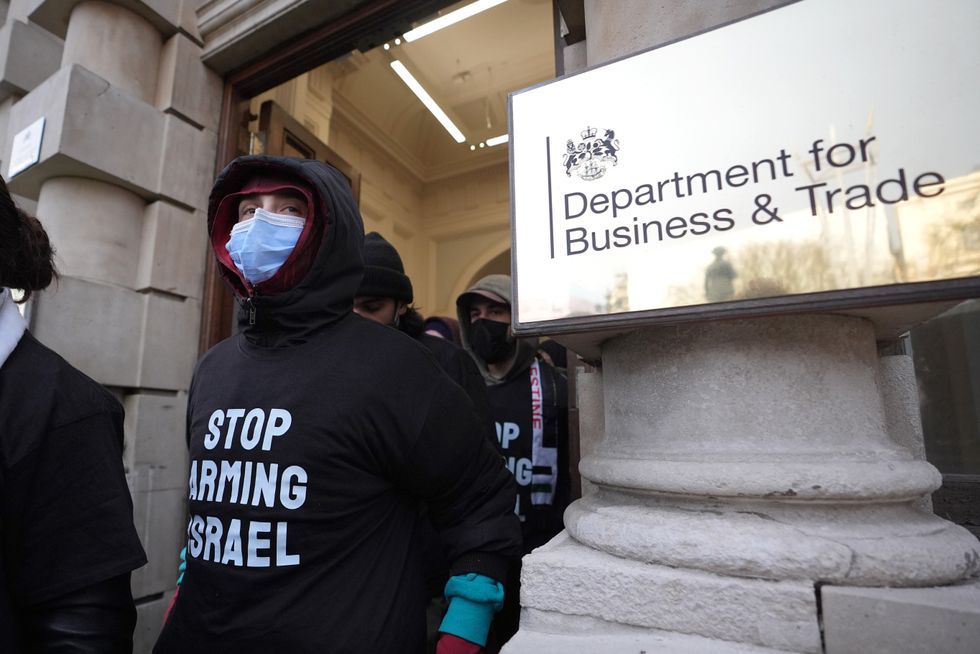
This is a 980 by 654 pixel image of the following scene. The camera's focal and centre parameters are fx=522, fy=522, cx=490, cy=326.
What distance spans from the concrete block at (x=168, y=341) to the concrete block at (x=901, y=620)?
10.4 feet

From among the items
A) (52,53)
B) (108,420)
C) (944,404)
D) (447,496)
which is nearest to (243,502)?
(108,420)

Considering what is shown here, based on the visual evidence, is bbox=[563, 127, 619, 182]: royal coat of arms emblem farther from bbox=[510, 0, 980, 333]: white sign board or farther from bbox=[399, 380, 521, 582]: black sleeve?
bbox=[399, 380, 521, 582]: black sleeve

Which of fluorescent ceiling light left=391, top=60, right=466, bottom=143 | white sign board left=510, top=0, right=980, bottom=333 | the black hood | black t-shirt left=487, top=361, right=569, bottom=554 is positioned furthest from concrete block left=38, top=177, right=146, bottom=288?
fluorescent ceiling light left=391, top=60, right=466, bottom=143

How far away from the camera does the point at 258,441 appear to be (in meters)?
1.25

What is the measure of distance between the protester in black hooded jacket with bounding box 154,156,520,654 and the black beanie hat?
2.59 ft

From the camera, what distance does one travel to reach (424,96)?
26.0ft

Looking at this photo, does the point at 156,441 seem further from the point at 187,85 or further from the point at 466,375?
the point at 187,85

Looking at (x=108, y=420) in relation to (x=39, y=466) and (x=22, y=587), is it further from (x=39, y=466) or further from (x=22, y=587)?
(x=22, y=587)

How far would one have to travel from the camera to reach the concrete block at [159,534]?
274 cm

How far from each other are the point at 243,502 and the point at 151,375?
6.96ft

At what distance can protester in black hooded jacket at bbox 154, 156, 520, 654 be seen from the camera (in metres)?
1.17

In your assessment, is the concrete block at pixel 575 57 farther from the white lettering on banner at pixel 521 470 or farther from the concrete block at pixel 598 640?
the concrete block at pixel 598 640

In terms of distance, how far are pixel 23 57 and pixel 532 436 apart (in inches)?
167

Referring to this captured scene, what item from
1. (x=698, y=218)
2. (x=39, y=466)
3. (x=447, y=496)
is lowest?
(x=447, y=496)
